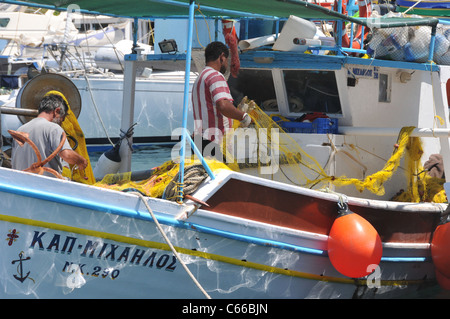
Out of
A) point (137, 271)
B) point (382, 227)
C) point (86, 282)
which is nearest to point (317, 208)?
point (382, 227)

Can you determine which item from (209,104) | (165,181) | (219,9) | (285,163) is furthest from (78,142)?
(285,163)

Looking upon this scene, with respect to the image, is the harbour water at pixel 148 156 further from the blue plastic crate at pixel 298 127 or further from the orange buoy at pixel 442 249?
the orange buoy at pixel 442 249

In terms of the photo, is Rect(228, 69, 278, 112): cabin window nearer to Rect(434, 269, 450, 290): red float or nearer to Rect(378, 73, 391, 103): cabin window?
Rect(378, 73, 391, 103): cabin window

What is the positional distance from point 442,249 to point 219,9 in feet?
11.1

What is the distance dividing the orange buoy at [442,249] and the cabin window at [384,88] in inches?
67.0

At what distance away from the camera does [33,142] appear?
17.4 feet

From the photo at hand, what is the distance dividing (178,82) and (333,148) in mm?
13222

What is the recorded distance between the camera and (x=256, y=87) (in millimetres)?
7242

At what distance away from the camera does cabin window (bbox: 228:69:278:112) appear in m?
7.12

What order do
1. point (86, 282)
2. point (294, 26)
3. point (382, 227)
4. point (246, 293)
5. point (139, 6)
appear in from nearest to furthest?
1. point (86, 282)
2. point (246, 293)
3. point (382, 227)
4. point (294, 26)
5. point (139, 6)

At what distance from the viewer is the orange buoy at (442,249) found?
5.88m

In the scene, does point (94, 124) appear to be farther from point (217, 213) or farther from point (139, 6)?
point (217, 213)

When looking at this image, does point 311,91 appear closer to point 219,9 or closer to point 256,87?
point 256,87

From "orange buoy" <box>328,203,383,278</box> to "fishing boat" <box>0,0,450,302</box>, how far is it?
0.04ft
